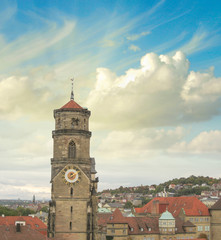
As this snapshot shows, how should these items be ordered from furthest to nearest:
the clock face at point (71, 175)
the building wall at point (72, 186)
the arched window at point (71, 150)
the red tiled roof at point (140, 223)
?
the red tiled roof at point (140, 223) < the arched window at point (71, 150) < the clock face at point (71, 175) < the building wall at point (72, 186)

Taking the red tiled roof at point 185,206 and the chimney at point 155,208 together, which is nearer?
the red tiled roof at point 185,206

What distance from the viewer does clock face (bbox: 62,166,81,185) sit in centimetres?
5931

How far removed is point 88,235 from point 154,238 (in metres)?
37.1

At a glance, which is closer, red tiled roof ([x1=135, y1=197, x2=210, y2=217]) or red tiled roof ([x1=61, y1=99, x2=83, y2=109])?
red tiled roof ([x1=61, y1=99, x2=83, y2=109])

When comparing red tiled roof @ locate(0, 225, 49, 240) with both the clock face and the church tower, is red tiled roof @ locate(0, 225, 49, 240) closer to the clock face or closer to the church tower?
the church tower

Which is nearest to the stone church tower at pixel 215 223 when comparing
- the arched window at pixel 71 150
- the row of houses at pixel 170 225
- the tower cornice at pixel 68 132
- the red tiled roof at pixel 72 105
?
the row of houses at pixel 170 225

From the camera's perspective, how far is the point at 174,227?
301 feet

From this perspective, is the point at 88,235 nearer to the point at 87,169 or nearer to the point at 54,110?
the point at 87,169

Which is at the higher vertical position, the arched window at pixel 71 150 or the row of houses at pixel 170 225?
the arched window at pixel 71 150

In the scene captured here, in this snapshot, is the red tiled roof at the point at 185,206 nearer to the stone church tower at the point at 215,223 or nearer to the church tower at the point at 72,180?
the stone church tower at the point at 215,223

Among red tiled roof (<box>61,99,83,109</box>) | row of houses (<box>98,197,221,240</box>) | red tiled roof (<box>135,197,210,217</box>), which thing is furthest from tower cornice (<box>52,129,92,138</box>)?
red tiled roof (<box>135,197,210,217</box>)

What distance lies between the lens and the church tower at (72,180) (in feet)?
191

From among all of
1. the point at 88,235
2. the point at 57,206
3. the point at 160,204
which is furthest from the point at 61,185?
the point at 160,204

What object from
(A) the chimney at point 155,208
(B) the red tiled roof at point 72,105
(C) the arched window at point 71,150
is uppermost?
(B) the red tiled roof at point 72,105
